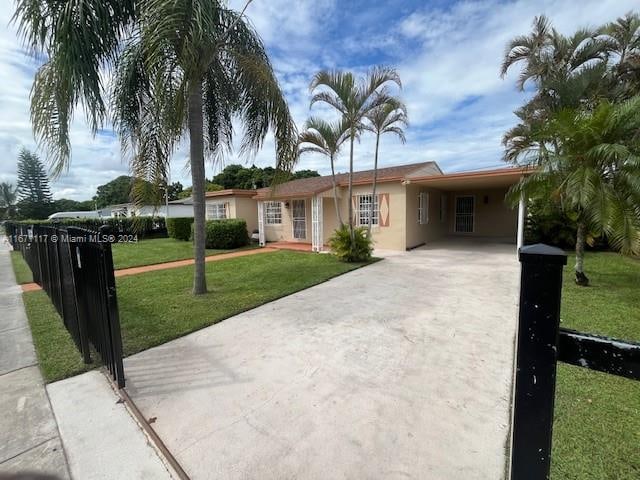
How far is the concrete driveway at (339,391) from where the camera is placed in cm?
216

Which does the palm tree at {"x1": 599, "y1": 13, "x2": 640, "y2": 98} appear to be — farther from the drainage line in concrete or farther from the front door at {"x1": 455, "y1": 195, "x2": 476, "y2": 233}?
the drainage line in concrete

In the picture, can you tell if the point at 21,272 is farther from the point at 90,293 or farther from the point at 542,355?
the point at 542,355

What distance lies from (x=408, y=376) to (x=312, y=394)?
1.04 metres

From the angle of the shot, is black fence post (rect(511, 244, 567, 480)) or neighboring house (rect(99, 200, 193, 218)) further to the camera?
neighboring house (rect(99, 200, 193, 218))

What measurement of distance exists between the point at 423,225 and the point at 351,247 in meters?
5.45

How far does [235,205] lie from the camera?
16.9m

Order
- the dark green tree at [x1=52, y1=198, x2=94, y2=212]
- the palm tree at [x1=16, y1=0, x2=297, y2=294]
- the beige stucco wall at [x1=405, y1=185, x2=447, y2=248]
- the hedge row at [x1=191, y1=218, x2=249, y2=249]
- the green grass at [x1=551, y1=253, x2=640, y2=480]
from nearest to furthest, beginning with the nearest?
the green grass at [x1=551, y1=253, x2=640, y2=480] → the palm tree at [x1=16, y1=0, x2=297, y2=294] → the beige stucco wall at [x1=405, y1=185, x2=447, y2=248] → the hedge row at [x1=191, y1=218, x2=249, y2=249] → the dark green tree at [x1=52, y1=198, x2=94, y2=212]

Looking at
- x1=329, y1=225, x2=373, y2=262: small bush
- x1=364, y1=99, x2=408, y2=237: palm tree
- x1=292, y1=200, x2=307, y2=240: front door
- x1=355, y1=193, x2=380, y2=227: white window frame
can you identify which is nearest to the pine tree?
x1=292, y1=200, x2=307, y2=240: front door

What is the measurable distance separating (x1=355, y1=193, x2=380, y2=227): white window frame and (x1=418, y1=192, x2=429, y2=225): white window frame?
197cm

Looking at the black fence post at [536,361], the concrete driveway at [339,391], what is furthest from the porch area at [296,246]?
the black fence post at [536,361]

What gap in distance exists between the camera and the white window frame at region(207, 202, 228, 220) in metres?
17.7

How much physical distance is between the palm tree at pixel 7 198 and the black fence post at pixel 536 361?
81.7 meters

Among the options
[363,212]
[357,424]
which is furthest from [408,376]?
[363,212]

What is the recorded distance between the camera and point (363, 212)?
13156 mm
